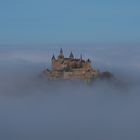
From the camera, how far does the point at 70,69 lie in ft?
245

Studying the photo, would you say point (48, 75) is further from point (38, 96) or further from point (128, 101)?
point (128, 101)

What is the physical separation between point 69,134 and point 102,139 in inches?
251

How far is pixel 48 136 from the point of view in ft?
170

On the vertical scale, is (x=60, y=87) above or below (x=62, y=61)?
below

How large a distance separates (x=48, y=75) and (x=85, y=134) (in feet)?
87.1

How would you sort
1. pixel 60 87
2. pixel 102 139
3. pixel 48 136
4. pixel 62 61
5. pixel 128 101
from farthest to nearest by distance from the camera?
1. pixel 128 101
2. pixel 60 87
3. pixel 62 61
4. pixel 48 136
5. pixel 102 139

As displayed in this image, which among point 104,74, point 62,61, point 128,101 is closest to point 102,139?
point 62,61

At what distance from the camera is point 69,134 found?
5306cm

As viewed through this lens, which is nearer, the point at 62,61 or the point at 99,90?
the point at 62,61

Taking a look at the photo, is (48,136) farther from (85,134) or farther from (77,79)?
(77,79)

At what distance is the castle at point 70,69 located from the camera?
245 feet

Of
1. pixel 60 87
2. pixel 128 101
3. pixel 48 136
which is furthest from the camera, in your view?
pixel 128 101

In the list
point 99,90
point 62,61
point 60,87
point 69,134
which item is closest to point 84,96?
point 99,90

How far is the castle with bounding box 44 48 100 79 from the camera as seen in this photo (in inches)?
2939
